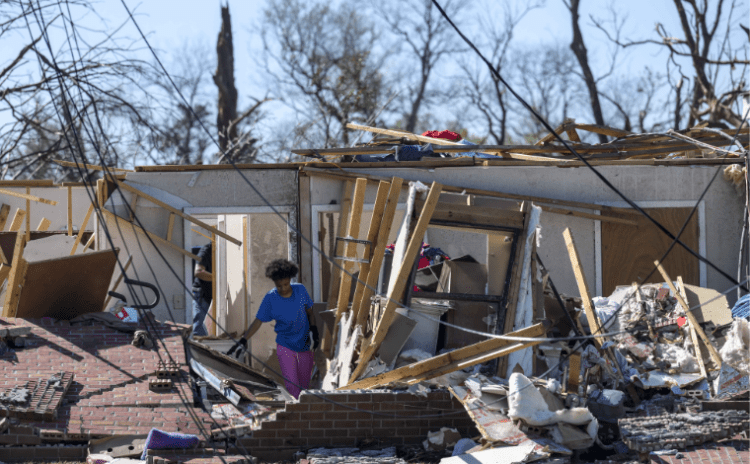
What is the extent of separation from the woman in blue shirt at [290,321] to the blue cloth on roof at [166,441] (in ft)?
5.55

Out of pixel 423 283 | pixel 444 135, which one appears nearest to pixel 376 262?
pixel 423 283

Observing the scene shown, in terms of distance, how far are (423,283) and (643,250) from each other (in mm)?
3205

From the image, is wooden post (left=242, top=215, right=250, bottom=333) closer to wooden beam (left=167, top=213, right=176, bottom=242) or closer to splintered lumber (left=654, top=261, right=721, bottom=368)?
wooden beam (left=167, top=213, right=176, bottom=242)

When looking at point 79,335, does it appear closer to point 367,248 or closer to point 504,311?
point 367,248

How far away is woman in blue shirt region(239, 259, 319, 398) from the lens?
816 cm

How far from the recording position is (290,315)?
8148 millimetres

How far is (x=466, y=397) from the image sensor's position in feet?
21.6

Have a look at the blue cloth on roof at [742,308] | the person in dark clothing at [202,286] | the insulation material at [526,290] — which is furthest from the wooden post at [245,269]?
the blue cloth on roof at [742,308]

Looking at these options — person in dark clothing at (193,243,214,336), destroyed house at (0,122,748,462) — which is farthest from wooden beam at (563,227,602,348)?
person in dark clothing at (193,243,214,336)

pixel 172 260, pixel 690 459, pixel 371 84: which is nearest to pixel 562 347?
pixel 690 459

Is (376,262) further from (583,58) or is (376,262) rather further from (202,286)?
(583,58)

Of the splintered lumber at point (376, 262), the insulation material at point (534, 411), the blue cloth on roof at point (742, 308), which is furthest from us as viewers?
the blue cloth on roof at point (742, 308)

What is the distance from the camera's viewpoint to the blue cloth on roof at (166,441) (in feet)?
20.9

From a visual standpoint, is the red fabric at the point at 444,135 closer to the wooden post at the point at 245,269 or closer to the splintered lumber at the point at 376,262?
the wooden post at the point at 245,269
